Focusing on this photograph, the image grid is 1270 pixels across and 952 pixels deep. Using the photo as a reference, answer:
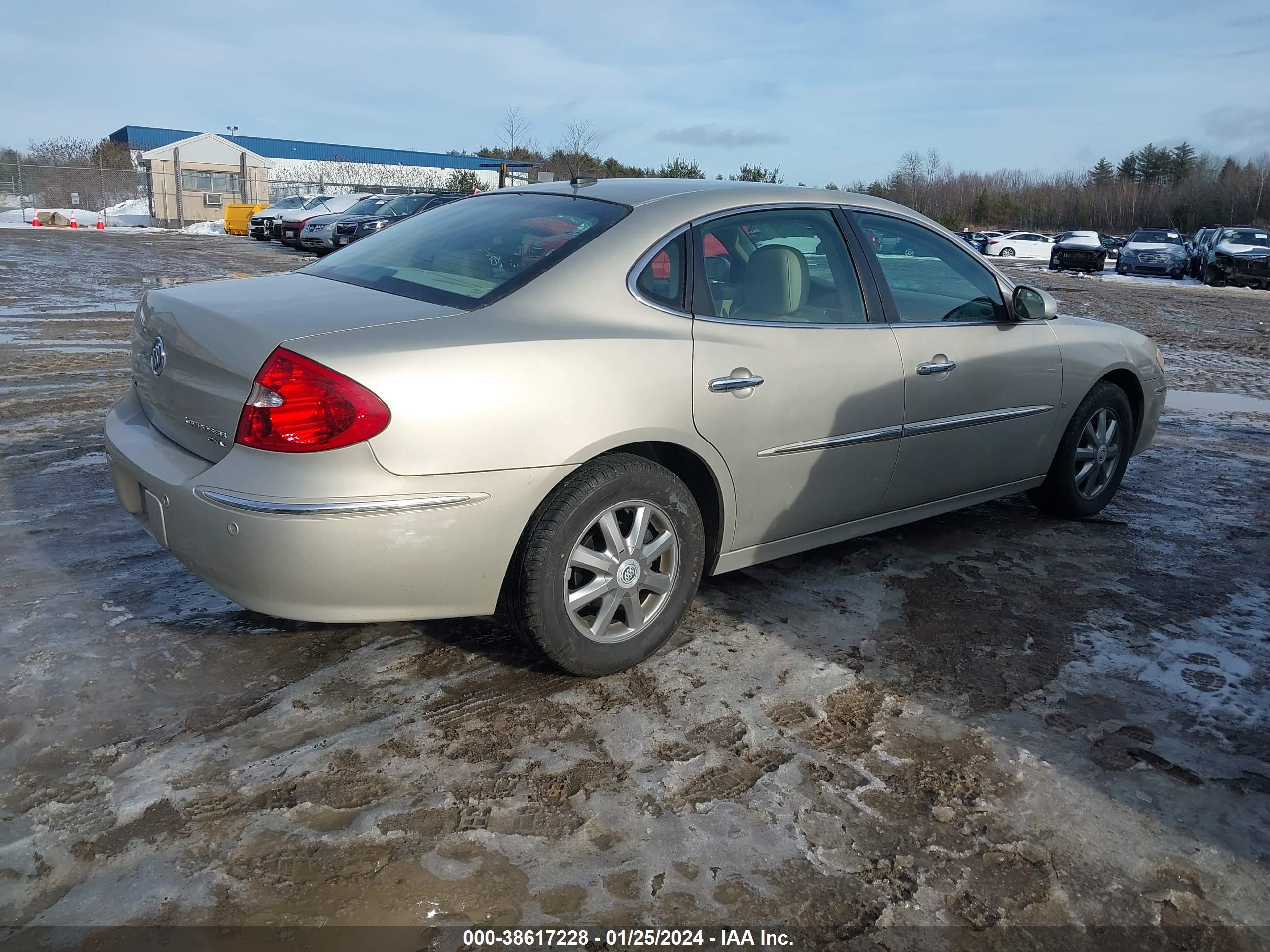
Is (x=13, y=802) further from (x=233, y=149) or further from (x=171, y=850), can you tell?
(x=233, y=149)

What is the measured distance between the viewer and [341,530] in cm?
261

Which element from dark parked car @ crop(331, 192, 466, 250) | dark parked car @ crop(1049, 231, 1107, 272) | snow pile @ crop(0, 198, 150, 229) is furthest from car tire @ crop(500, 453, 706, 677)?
snow pile @ crop(0, 198, 150, 229)

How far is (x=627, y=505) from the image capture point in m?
3.09

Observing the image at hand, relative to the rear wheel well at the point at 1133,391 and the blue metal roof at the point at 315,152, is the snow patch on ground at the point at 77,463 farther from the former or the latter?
the blue metal roof at the point at 315,152

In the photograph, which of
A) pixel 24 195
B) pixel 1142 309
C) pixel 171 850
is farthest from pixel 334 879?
pixel 24 195

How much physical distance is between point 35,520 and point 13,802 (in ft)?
7.35

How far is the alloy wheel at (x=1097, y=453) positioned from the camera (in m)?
4.97

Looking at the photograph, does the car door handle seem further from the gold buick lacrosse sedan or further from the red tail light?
the red tail light

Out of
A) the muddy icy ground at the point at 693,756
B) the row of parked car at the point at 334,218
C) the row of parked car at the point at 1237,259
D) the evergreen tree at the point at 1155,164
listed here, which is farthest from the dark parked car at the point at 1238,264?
the evergreen tree at the point at 1155,164

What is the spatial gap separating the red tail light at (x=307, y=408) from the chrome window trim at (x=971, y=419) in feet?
7.29

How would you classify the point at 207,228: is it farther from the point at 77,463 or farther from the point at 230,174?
the point at 77,463

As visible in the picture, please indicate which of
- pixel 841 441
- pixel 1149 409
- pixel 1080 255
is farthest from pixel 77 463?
pixel 1080 255

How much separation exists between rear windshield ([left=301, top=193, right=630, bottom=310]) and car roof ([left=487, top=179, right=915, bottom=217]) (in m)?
0.09

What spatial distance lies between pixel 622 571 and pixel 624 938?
1.25 metres
